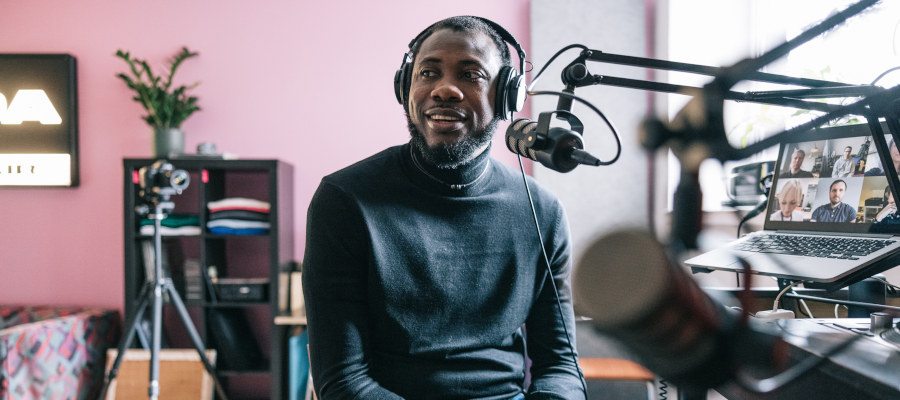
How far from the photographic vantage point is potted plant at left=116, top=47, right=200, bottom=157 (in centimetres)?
270

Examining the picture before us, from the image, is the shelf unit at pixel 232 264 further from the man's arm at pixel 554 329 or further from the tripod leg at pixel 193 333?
the man's arm at pixel 554 329

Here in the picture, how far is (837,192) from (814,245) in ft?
0.53

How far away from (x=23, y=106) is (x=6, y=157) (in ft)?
1.01

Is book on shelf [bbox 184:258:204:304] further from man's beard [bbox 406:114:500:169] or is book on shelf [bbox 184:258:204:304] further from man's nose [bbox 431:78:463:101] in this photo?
man's nose [bbox 431:78:463:101]

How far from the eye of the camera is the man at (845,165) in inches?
41.2

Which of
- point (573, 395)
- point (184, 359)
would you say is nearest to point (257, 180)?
point (184, 359)

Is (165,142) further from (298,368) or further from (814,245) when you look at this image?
(814,245)

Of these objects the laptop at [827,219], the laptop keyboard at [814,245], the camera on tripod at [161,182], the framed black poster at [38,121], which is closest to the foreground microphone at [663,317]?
the laptop at [827,219]

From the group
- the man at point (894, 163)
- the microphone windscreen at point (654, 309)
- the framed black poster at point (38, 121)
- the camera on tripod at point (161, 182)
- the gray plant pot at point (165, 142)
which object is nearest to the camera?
the microphone windscreen at point (654, 309)

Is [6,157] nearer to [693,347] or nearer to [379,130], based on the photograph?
[379,130]

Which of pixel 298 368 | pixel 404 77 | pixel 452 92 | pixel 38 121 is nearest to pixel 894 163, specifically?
pixel 452 92

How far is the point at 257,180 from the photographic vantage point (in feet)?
9.82

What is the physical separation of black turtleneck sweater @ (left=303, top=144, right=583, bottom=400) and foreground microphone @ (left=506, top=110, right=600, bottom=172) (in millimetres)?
472

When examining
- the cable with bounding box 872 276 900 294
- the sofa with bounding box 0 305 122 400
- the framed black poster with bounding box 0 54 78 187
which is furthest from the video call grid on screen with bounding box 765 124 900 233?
the framed black poster with bounding box 0 54 78 187
